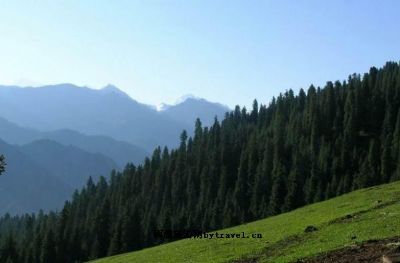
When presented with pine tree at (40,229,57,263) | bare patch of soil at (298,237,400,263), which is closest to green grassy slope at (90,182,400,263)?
bare patch of soil at (298,237,400,263)

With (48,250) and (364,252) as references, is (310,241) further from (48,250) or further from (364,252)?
(48,250)

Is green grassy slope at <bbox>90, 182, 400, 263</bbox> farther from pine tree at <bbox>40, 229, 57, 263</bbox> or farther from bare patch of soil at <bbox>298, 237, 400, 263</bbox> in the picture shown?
pine tree at <bbox>40, 229, 57, 263</bbox>

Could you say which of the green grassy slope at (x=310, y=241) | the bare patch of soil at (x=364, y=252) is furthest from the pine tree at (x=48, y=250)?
the bare patch of soil at (x=364, y=252)

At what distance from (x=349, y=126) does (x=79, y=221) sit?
107818 millimetres

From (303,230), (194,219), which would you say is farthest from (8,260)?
(303,230)

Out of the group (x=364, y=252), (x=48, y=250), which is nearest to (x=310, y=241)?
(x=364, y=252)

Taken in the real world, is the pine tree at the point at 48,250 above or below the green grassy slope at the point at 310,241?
above

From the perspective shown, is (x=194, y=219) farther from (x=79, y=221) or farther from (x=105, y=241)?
(x=79, y=221)

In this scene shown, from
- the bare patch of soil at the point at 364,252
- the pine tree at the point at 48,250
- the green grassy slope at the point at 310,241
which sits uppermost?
the pine tree at the point at 48,250

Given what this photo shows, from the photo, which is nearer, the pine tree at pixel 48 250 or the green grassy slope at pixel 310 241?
the green grassy slope at pixel 310 241

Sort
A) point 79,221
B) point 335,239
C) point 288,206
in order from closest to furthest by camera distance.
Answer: point 335,239 < point 288,206 < point 79,221

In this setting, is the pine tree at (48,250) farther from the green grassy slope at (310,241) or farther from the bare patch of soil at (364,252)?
the bare patch of soil at (364,252)

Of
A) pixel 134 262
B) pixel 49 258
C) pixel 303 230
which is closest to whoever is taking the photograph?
pixel 303 230

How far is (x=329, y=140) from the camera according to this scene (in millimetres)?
199625
